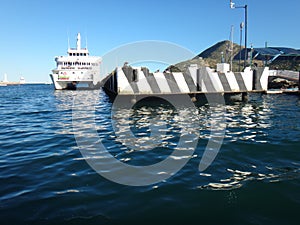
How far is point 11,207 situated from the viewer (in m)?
3.35

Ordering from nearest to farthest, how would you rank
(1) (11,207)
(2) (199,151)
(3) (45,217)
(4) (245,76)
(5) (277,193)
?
(3) (45,217), (1) (11,207), (5) (277,193), (2) (199,151), (4) (245,76)

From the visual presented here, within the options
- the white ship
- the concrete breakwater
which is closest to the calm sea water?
the concrete breakwater

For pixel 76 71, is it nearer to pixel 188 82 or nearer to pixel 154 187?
pixel 188 82

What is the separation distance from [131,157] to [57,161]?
177 cm

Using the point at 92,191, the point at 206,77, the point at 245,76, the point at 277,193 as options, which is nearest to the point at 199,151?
the point at 277,193

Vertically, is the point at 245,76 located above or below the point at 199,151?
above

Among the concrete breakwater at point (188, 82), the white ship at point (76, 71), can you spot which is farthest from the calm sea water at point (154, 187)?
the white ship at point (76, 71)

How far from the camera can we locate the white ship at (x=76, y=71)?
46500mm

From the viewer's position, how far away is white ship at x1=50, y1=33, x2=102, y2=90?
4650cm

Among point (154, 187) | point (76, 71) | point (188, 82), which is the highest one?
point (76, 71)

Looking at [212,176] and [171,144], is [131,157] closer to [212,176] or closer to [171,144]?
[171,144]

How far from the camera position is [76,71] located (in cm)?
4778

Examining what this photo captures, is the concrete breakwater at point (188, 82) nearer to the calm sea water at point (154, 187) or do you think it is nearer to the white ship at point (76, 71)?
the calm sea water at point (154, 187)

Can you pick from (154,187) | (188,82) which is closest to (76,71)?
(188,82)
